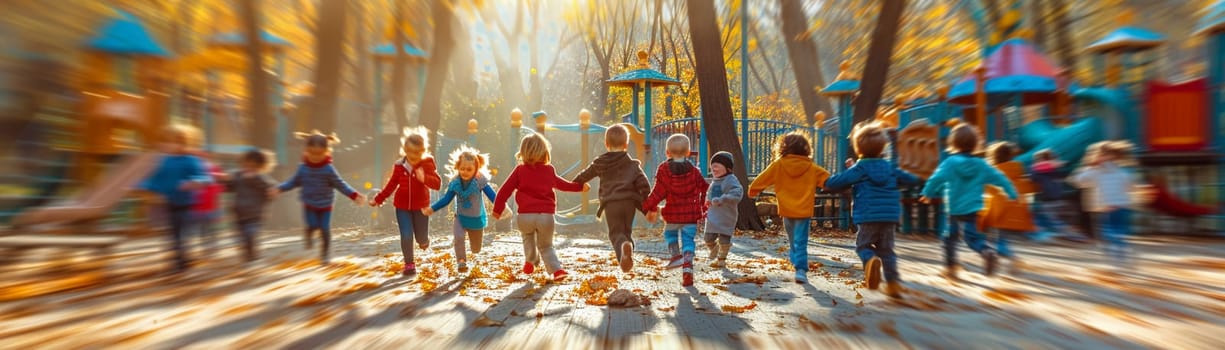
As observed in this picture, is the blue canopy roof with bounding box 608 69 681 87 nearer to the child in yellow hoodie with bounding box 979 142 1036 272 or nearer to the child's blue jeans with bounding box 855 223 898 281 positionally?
the child in yellow hoodie with bounding box 979 142 1036 272

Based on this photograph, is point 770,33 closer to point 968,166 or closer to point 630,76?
point 630,76

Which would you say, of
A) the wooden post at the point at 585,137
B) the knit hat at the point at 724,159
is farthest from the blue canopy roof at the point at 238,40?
the knit hat at the point at 724,159

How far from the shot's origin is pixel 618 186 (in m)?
7.43

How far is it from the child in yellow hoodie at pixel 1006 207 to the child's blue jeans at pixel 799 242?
187 centimetres

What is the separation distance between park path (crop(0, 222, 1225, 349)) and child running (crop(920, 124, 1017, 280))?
365 millimetres

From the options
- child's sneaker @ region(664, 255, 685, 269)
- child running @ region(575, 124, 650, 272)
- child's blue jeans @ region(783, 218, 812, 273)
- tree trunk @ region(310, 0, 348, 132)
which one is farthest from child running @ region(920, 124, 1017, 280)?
tree trunk @ region(310, 0, 348, 132)

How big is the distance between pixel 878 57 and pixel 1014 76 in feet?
8.20

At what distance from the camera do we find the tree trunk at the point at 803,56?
57.6 ft

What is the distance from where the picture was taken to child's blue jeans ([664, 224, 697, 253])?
277 inches

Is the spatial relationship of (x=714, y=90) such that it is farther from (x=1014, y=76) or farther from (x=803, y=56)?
(x=803, y=56)

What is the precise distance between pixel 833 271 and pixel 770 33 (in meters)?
25.2

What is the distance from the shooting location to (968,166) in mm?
7301

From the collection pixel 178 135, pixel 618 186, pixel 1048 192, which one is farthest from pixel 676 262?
pixel 1048 192

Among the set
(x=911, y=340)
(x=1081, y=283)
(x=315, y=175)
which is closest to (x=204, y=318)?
(x=315, y=175)
